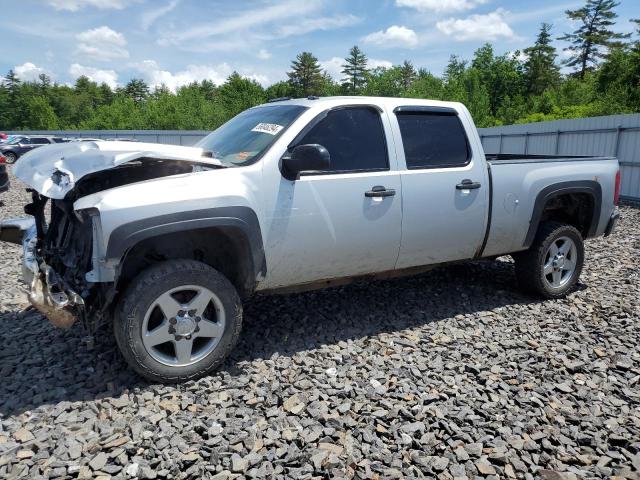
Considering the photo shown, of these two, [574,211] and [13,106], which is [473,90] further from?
[13,106]

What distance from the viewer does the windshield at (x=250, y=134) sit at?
12.1 feet

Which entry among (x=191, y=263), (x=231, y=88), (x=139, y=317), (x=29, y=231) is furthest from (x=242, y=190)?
(x=231, y=88)

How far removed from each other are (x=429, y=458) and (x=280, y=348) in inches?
62.3

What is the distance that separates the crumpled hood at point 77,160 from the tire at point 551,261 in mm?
3342

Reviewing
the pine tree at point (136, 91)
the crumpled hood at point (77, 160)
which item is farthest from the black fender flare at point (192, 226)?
the pine tree at point (136, 91)

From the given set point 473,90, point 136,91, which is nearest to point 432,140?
point 473,90

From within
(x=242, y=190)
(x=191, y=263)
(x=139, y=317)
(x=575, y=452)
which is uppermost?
(x=242, y=190)

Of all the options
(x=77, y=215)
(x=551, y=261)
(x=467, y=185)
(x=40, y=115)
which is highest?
(x=40, y=115)

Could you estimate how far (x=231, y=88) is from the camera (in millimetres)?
71625

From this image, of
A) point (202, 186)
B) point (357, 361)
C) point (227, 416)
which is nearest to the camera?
point (227, 416)

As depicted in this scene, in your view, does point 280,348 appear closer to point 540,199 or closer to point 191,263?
point 191,263

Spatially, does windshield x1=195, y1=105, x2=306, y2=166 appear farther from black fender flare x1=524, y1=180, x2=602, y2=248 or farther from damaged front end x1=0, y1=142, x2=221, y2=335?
black fender flare x1=524, y1=180, x2=602, y2=248

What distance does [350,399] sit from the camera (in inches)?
126

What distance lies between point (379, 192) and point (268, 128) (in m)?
1.00
